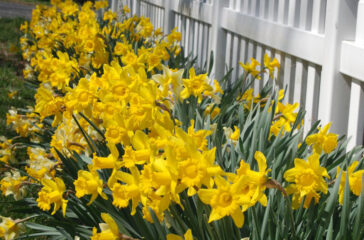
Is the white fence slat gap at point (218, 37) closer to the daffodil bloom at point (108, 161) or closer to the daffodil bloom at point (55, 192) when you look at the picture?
the daffodil bloom at point (55, 192)

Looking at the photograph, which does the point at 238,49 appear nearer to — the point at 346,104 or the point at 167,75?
the point at 346,104

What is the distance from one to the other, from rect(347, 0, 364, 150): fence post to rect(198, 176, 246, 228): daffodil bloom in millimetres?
1294

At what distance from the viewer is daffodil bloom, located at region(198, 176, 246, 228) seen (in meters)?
1.36

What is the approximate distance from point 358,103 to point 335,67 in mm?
189

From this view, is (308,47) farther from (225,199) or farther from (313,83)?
(225,199)

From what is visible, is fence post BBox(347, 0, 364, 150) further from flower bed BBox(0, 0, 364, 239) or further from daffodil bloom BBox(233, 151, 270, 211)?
daffodil bloom BBox(233, 151, 270, 211)

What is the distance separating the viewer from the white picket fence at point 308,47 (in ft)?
8.28

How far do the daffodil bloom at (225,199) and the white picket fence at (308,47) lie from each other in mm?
1205

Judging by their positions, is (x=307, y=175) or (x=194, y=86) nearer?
(x=307, y=175)

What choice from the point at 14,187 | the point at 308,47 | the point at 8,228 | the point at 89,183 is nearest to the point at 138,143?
the point at 89,183

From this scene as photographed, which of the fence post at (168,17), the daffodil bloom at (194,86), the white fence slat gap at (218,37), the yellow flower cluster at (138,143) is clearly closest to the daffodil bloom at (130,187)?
the yellow flower cluster at (138,143)

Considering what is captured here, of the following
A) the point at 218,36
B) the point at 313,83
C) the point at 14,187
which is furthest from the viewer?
the point at 218,36

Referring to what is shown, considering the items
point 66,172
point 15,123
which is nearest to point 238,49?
point 15,123

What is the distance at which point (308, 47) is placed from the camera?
287 centimetres
